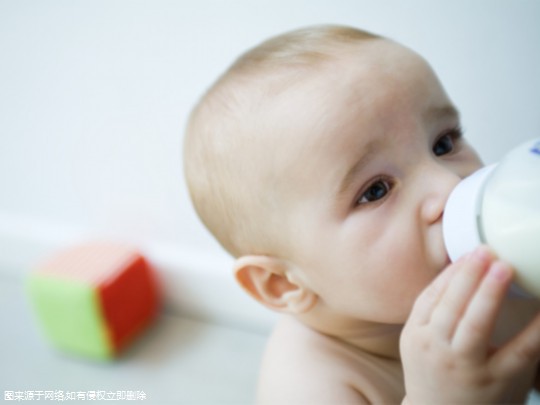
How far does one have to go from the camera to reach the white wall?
77cm

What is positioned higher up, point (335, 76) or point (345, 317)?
point (335, 76)

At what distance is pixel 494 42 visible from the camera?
0.75 metres

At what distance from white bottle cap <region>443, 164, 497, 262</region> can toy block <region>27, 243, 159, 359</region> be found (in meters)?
0.77

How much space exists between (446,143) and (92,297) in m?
0.74

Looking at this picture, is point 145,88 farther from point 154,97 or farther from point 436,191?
point 436,191

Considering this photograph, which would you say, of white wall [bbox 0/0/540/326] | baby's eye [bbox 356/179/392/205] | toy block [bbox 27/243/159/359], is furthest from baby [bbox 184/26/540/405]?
toy block [bbox 27/243/159/359]

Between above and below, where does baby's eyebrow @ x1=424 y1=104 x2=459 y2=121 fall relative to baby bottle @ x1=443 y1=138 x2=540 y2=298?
above

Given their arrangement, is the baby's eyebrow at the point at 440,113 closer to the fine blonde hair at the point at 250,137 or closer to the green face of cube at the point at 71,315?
the fine blonde hair at the point at 250,137

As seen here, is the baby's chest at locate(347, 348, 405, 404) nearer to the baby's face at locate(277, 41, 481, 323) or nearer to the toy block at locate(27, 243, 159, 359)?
the baby's face at locate(277, 41, 481, 323)

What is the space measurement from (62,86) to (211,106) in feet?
2.01

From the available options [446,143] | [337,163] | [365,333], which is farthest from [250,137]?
[365,333]

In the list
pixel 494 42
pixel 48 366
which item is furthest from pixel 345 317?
pixel 48 366

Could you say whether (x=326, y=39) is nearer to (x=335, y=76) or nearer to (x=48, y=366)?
(x=335, y=76)

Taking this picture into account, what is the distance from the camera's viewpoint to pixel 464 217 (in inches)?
17.8
